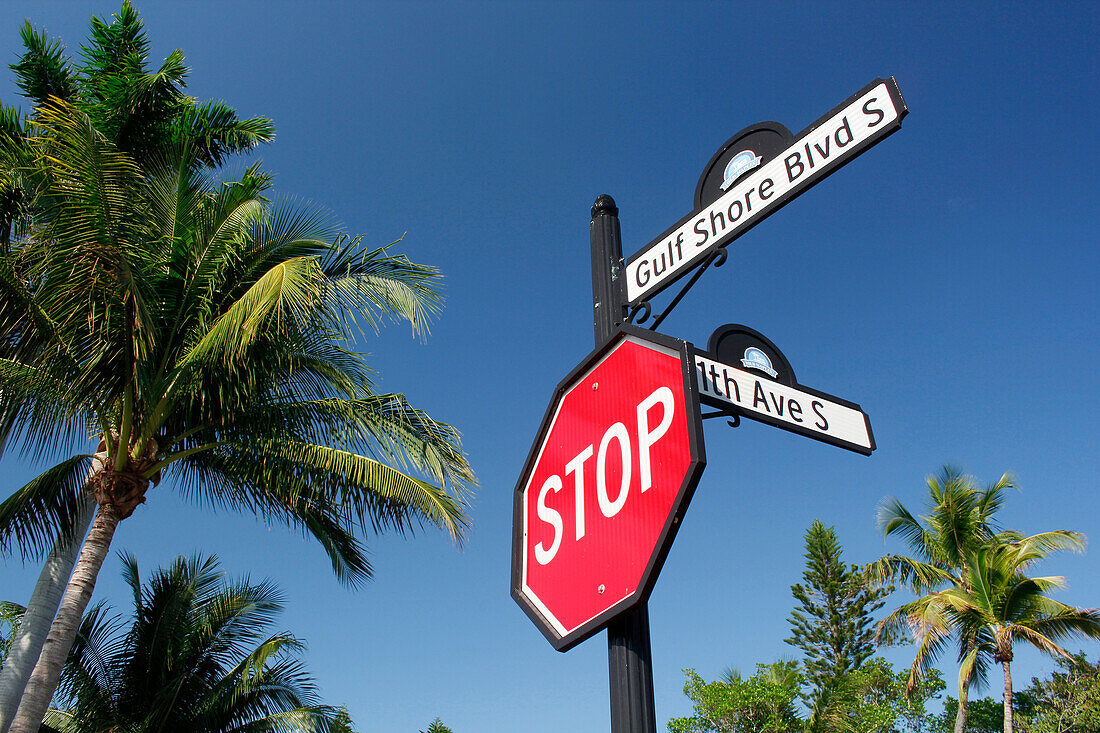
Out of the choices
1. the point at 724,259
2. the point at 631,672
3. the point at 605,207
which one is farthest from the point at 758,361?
the point at 631,672

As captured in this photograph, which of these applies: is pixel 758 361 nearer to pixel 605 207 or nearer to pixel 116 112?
pixel 605 207

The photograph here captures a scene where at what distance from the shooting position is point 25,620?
290 inches

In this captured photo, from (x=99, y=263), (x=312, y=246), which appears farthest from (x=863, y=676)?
(x=99, y=263)

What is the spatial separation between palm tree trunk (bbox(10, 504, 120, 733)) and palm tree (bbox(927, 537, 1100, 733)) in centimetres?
1548

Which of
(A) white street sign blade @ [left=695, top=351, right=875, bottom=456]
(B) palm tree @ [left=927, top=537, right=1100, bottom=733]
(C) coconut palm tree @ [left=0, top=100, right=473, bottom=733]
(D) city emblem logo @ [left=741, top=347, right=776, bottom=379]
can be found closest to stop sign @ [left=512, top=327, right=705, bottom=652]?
(A) white street sign blade @ [left=695, top=351, right=875, bottom=456]

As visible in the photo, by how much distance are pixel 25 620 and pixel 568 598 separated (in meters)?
7.53

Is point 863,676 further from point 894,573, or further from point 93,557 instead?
point 93,557

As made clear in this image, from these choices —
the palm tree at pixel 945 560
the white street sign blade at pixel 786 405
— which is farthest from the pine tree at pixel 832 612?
the white street sign blade at pixel 786 405

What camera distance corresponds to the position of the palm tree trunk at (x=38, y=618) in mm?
6832

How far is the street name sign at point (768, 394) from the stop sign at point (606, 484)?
0.28m

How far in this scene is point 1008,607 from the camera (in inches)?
624

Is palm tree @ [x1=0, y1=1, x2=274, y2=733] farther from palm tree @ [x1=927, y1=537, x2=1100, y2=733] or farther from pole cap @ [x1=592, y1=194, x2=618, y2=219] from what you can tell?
palm tree @ [x1=927, y1=537, x2=1100, y2=733]

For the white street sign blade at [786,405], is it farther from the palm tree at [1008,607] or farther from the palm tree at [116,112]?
the palm tree at [1008,607]

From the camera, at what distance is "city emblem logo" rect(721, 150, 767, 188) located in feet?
7.63
